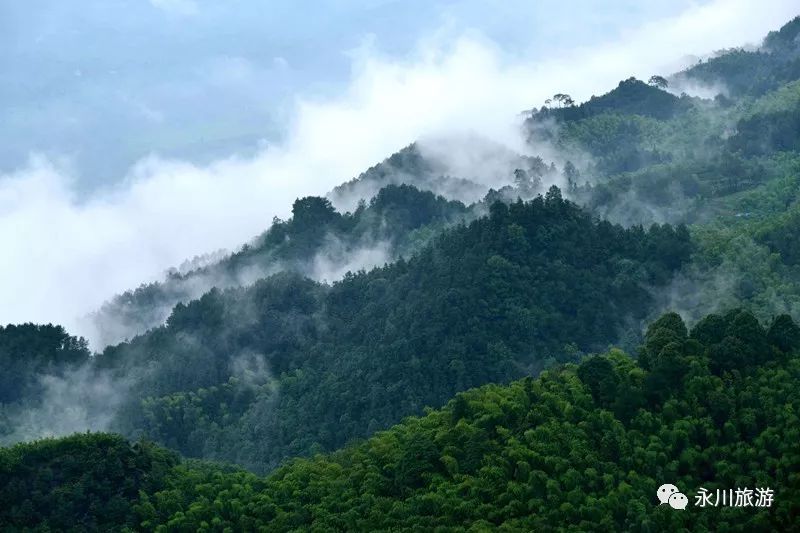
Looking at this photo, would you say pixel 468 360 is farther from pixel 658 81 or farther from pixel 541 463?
pixel 658 81

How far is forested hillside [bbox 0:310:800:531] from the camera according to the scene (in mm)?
33812

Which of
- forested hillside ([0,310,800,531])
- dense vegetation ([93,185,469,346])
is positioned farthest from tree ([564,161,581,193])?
forested hillside ([0,310,800,531])

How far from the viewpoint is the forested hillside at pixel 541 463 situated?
1331 inches

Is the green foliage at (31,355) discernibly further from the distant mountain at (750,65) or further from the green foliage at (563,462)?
the distant mountain at (750,65)

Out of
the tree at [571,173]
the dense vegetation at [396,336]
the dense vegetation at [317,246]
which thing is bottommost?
the dense vegetation at [396,336]

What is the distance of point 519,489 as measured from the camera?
113 ft

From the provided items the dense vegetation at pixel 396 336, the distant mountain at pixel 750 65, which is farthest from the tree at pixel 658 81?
the dense vegetation at pixel 396 336

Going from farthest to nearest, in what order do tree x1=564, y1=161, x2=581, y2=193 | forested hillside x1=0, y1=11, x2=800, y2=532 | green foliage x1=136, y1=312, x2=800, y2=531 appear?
tree x1=564, y1=161, x2=581, y2=193, forested hillside x1=0, y1=11, x2=800, y2=532, green foliage x1=136, y1=312, x2=800, y2=531

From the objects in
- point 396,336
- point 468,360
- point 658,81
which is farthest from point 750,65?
point 468,360

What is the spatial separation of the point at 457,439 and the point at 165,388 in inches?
788

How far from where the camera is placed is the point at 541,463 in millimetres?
35438

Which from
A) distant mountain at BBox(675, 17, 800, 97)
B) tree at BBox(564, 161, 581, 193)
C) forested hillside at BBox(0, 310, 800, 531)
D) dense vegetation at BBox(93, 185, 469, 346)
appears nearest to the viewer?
forested hillside at BBox(0, 310, 800, 531)

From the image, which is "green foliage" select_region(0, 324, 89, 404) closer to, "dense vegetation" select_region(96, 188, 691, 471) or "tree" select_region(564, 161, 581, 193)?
"dense vegetation" select_region(96, 188, 691, 471)

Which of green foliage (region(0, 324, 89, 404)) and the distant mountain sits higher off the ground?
the distant mountain
